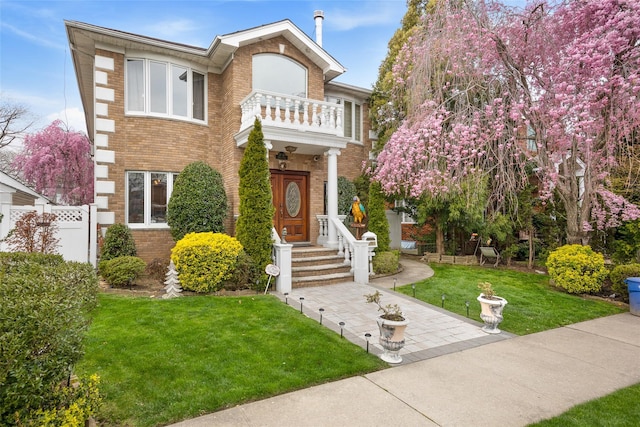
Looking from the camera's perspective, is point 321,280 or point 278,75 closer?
point 321,280

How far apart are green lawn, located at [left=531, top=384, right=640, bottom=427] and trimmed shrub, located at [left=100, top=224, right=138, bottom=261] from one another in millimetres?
9800

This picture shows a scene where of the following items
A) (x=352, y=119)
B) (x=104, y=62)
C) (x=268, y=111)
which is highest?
(x=104, y=62)

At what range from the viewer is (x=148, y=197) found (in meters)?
10.7

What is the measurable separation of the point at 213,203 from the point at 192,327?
4.78 m

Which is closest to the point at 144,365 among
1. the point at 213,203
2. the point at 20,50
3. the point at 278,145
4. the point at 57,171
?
the point at 213,203

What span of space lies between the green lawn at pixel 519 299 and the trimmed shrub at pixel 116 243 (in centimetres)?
757

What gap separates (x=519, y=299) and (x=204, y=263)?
7.53 metres

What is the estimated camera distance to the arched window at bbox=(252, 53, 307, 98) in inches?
456

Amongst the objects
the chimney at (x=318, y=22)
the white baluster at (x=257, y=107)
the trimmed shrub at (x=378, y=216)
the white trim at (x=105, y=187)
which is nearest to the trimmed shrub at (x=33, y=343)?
the white baluster at (x=257, y=107)

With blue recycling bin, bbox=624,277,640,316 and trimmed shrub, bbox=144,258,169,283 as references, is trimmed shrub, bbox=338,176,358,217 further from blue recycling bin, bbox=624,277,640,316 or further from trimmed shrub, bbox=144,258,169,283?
blue recycling bin, bbox=624,277,640,316

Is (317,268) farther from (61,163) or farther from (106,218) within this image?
(61,163)

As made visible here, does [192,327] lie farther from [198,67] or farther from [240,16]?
[240,16]

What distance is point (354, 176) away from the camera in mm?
14352

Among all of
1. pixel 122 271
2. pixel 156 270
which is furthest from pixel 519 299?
pixel 156 270
